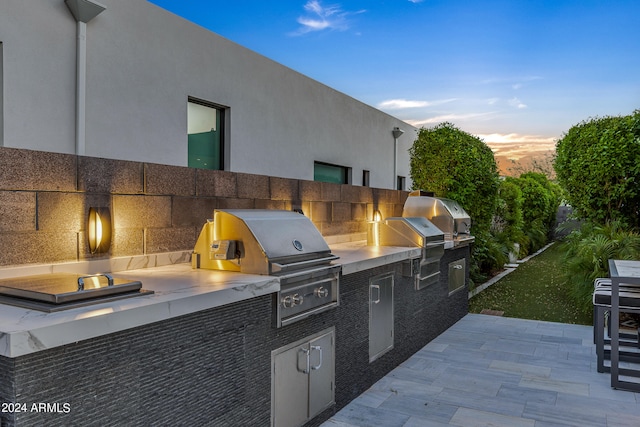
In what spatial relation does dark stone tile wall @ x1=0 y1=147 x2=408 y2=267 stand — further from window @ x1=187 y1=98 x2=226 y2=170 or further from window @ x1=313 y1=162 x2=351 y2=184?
window @ x1=313 y1=162 x2=351 y2=184

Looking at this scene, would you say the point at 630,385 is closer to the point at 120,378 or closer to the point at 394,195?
the point at 394,195

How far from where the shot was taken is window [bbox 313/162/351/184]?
9282 mm

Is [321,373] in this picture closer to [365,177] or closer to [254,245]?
[254,245]

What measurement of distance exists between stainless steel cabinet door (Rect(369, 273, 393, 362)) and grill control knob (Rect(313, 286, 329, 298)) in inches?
32.3

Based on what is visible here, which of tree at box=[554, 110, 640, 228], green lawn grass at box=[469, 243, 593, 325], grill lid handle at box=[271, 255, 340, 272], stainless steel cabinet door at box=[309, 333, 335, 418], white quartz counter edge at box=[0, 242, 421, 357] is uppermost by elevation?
tree at box=[554, 110, 640, 228]

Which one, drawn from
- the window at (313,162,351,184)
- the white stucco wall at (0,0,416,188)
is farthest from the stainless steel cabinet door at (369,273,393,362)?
the window at (313,162,351,184)

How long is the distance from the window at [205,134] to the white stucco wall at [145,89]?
0.53 feet

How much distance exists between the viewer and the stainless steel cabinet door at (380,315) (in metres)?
3.69

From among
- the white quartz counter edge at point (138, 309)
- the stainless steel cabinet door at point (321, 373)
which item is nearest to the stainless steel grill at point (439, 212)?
the stainless steel cabinet door at point (321, 373)

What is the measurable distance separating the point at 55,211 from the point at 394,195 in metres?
4.37

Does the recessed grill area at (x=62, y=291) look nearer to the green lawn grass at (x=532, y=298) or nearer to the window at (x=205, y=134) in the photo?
the window at (x=205, y=134)

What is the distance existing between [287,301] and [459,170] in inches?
223

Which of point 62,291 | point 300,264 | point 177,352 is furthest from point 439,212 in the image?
point 62,291

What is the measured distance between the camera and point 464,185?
24.9 ft
